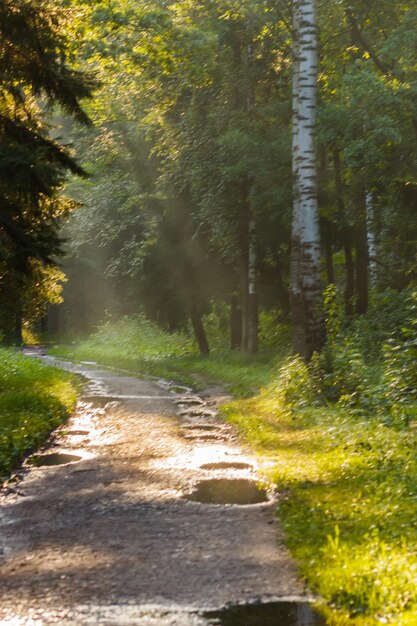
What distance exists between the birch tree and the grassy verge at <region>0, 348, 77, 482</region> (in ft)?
16.4

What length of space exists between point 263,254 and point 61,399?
12551mm

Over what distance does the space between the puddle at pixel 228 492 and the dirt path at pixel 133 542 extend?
0.51ft

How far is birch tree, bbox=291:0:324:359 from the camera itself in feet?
57.0

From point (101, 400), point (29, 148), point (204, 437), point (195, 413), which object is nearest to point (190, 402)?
point (101, 400)

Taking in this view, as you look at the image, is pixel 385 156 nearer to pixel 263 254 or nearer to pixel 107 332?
pixel 263 254

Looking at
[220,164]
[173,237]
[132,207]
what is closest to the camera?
[220,164]

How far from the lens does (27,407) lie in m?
16.4

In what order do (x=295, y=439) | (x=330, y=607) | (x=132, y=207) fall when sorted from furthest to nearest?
(x=132, y=207) → (x=295, y=439) → (x=330, y=607)

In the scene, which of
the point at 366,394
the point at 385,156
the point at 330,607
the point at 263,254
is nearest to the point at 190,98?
the point at 263,254

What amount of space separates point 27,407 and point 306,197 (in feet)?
21.5

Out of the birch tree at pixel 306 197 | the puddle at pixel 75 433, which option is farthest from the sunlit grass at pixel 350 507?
the birch tree at pixel 306 197

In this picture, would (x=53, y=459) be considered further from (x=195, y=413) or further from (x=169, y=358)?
(x=169, y=358)

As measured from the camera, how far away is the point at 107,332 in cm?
5634

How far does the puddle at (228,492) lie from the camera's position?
9.34 m
